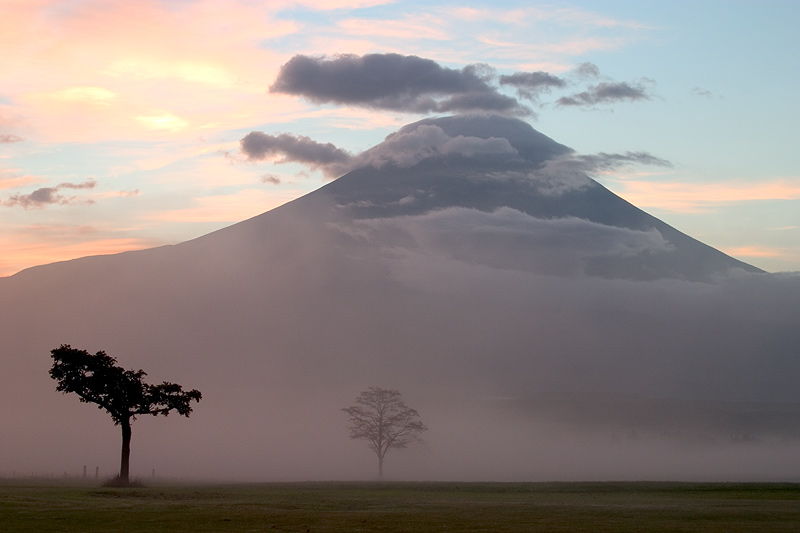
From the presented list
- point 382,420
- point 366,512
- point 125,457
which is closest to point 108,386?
point 125,457

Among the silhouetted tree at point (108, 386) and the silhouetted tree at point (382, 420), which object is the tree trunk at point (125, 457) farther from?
the silhouetted tree at point (382, 420)

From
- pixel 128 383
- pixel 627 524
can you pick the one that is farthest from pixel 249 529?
pixel 128 383

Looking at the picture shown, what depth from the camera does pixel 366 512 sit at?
43312mm

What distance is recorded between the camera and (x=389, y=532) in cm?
3406

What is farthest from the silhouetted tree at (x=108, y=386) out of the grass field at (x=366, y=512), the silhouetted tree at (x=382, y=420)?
the silhouetted tree at (x=382, y=420)

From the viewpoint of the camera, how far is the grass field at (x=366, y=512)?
35906mm

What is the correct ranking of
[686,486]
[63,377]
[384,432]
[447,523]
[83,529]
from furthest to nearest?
[384,432] < [686,486] < [63,377] < [447,523] < [83,529]

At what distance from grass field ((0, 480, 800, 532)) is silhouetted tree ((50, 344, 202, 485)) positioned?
43.2 feet

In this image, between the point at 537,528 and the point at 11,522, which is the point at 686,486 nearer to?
the point at 537,528

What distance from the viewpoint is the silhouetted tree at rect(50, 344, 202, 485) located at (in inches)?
2598

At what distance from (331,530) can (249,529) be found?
321cm

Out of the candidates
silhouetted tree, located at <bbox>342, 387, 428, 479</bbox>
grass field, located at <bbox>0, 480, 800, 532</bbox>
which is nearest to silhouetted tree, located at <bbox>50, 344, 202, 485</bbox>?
grass field, located at <bbox>0, 480, 800, 532</bbox>

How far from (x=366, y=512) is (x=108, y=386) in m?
30.9

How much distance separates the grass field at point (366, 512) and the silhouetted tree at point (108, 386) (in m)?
13.2
